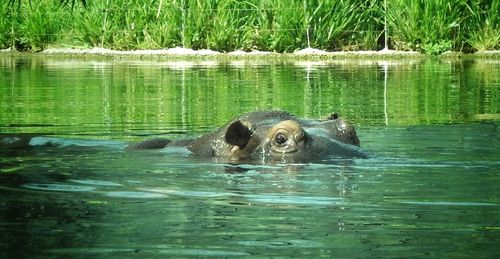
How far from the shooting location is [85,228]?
4.77 m

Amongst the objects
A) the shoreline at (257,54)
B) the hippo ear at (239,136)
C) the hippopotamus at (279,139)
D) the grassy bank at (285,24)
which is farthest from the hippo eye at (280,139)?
the shoreline at (257,54)

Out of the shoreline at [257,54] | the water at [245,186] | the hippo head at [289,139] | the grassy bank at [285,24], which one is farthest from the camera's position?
the shoreline at [257,54]

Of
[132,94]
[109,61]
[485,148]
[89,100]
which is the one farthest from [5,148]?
[109,61]

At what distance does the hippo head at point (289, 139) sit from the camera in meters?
6.77

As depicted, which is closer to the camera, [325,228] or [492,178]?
[325,228]

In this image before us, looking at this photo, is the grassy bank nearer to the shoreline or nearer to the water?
the shoreline

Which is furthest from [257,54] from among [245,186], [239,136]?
[245,186]

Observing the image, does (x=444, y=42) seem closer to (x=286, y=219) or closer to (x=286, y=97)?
(x=286, y=97)

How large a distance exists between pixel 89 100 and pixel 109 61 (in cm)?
Answer: 1039

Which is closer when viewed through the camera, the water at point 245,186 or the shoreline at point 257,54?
the water at point 245,186

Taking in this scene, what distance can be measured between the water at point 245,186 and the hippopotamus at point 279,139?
13 centimetres

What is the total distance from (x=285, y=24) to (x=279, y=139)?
53.9 ft

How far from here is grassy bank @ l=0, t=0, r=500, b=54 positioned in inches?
904

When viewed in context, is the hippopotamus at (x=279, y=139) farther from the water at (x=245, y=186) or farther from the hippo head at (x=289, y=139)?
the water at (x=245, y=186)
